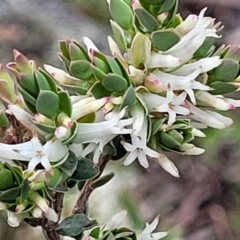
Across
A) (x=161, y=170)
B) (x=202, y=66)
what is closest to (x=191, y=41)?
(x=202, y=66)

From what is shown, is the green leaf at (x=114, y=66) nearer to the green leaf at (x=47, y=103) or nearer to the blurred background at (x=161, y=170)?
the green leaf at (x=47, y=103)

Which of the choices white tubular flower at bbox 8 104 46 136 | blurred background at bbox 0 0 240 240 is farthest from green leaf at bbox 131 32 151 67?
blurred background at bbox 0 0 240 240

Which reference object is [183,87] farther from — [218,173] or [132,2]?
[218,173]

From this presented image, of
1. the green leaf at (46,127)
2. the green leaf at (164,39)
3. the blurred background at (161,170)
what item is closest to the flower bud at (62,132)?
the green leaf at (46,127)

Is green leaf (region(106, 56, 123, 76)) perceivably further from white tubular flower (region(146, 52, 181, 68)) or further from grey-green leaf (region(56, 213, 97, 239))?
grey-green leaf (region(56, 213, 97, 239))

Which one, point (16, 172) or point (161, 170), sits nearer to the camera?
point (16, 172)

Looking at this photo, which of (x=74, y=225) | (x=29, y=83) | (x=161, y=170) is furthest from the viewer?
(x=161, y=170)

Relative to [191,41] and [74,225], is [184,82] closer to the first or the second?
[191,41]
